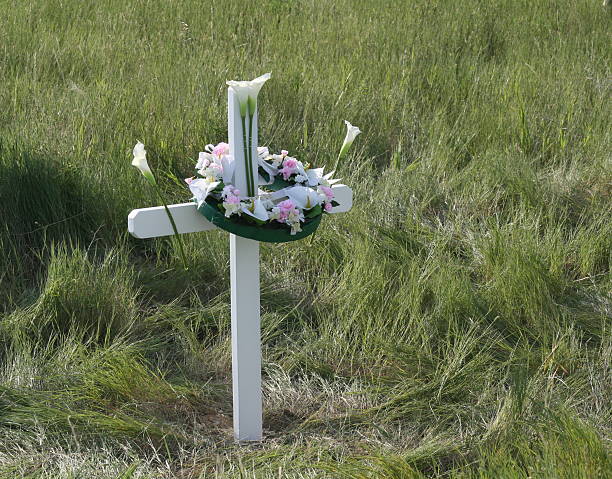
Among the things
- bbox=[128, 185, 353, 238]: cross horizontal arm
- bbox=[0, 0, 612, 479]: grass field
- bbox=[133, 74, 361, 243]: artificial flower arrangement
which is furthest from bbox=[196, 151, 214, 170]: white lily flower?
bbox=[0, 0, 612, 479]: grass field

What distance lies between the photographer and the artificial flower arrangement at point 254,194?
2.12 metres

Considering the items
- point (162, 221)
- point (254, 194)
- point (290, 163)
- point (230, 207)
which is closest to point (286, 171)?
point (290, 163)

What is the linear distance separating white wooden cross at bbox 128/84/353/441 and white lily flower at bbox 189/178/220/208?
6 cm

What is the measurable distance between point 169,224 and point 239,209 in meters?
0.19

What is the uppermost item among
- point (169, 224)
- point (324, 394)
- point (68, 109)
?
point (169, 224)

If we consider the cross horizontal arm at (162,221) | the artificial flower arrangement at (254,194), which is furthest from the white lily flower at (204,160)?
the cross horizontal arm at (162,221)

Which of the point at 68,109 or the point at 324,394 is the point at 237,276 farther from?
the point at 68,109

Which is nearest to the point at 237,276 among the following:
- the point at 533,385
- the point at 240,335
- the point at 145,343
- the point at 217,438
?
the point at 240,335

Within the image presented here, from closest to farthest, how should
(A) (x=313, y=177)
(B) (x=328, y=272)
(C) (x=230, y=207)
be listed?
(C) (x=230, y=207), (A) (x=313, y=177), (B) (x=328, y=272)

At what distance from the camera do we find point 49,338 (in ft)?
8.75

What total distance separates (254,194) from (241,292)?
0.26 m

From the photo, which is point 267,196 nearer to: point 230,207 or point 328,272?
point 230,207

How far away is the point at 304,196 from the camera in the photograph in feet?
7.23

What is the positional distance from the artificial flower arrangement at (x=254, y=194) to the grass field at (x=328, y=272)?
595mm
